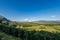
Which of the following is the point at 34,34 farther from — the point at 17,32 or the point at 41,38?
the point at 17,32

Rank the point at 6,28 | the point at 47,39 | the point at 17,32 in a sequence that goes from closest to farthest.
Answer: the point at 47,39
the point at 17,32
the point at 6,28

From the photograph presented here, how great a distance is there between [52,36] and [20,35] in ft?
21.6

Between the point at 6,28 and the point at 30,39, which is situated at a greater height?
the point at 6,28

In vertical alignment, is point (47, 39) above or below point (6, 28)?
below

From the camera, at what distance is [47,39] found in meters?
17.9

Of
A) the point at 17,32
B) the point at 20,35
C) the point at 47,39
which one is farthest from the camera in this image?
the point at 17,32

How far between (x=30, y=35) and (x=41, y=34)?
7.12ft

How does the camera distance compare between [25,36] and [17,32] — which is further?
[17,32]

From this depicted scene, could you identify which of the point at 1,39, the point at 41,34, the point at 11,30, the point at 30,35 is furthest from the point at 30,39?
the point at 11,30

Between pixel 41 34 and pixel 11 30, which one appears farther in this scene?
pixel 11 30

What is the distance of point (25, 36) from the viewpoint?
20.9 metres

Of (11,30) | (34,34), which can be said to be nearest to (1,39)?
(34,34)

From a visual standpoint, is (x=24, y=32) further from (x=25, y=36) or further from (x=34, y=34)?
(x=34, y=34)

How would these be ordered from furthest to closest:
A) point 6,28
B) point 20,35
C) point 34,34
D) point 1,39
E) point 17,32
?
point 6,28 < point 17,32 < point 20,35 < point 34,34 < point 1,39
